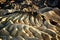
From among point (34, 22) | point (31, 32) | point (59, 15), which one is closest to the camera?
point (31, 32)

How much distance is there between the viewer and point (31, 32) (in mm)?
5090

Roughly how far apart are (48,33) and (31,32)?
1.16 ft

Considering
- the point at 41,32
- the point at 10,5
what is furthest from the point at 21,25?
the point at 10,5

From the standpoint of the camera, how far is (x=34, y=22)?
18.0 feet

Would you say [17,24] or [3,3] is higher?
[17,24]

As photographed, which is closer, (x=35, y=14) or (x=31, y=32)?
(x=31, y=32)

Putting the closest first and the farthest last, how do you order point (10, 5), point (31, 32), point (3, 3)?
1. point (31, 32)
2. point (10, 5)
3. point (3, 3)

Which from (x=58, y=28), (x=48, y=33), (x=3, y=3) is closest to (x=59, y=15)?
(x=58, y=28)

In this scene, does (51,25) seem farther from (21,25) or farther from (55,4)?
(55,4)

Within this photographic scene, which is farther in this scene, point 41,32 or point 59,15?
point 59,15

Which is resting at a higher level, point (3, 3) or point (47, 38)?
point (47, 38)

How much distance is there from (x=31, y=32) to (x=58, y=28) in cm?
73

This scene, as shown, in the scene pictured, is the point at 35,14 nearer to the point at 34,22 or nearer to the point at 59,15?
the point at 34,22

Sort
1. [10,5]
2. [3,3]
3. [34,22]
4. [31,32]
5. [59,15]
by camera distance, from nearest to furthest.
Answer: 1. [31,32]
2. [34,22]
3. [59,15]
4. [10,5]
5. [3,3]
